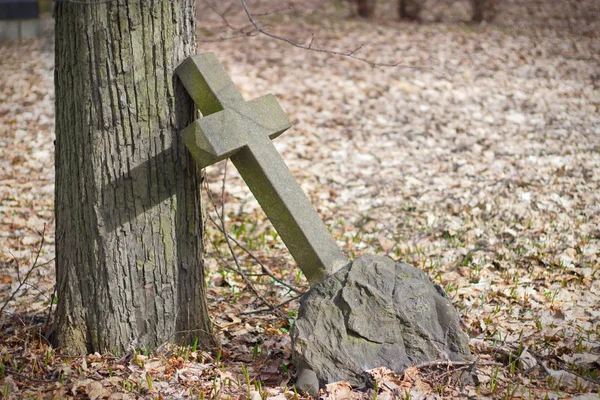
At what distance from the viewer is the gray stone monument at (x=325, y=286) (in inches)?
106

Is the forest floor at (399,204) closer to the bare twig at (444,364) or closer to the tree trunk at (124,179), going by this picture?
the bare twig at (444,364)

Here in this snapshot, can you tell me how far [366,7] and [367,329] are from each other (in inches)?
420

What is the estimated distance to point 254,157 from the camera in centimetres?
283

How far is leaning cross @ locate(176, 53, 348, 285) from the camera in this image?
275 centimetres

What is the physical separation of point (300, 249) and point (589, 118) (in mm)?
5787

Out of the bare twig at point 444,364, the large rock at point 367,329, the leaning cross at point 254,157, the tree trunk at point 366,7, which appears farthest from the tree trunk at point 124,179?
the tree trunk at point 366,7

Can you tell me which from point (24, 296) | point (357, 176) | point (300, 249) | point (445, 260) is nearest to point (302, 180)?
point (357, 176)

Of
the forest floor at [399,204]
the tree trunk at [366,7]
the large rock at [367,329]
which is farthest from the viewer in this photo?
the tree trunk at [366,7]

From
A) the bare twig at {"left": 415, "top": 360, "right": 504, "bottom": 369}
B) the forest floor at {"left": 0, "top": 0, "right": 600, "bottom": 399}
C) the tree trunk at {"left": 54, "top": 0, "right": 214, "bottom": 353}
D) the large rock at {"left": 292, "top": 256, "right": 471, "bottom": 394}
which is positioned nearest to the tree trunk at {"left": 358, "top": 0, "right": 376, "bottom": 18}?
the forest floor at {"left": 0, "top": 0, "right": 600, "bottom": 399}

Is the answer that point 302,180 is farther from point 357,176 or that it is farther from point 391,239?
point 391,239

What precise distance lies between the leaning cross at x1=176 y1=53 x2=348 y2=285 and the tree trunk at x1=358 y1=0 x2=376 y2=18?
10130 mm

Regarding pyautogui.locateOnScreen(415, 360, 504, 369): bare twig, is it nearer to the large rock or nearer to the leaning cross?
the large rock

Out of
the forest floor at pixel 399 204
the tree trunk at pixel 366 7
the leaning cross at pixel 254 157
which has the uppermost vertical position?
the tree trunk at pixel 366 7

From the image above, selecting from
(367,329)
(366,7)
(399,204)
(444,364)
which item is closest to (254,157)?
(367,329)
